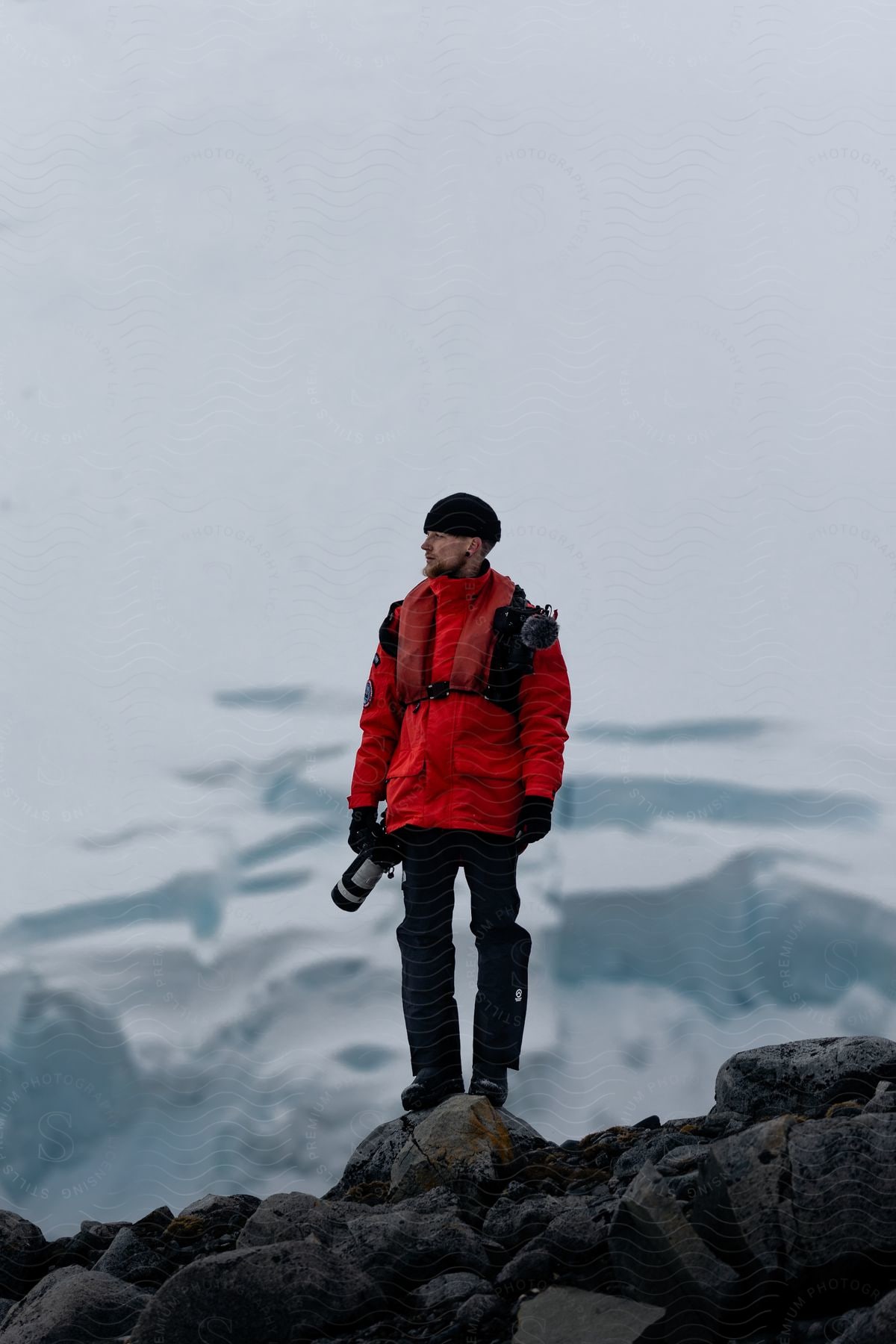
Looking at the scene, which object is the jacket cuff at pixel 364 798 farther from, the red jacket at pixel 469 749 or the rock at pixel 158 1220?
the rock at pixel 158 1220

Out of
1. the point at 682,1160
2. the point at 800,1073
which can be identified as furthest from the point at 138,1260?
the point at 800,1073

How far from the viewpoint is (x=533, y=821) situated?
5277 millimetres

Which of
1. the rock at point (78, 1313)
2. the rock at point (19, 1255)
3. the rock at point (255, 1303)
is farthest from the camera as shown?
Answer: the rock at point (19, 1255)

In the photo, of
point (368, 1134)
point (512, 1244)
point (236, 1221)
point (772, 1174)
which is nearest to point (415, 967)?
point (368, 1134)

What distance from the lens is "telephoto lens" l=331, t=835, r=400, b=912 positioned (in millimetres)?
5504

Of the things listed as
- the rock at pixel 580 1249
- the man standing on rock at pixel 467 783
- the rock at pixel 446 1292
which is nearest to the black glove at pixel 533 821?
the man standing on rock at pixel 467 783

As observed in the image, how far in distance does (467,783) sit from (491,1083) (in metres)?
1.12

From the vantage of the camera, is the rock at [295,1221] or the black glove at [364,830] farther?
the black glove at [364,830]

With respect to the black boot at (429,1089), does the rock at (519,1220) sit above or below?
below

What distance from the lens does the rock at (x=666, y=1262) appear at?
3.19 metres

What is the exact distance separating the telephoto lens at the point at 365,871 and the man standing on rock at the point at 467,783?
0.17 feet

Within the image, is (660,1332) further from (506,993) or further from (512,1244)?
(506,993)

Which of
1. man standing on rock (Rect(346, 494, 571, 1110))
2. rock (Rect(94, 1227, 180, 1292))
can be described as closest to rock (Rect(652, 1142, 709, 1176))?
man standing on rock (Rect(346, 494, 571, 1110))

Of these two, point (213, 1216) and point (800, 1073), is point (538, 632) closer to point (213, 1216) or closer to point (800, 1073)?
point (800, 1073)
